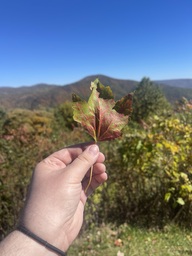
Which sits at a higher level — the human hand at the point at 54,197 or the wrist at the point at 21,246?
the human hand at the point at 54,197

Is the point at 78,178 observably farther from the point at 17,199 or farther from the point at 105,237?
the point at 17,199

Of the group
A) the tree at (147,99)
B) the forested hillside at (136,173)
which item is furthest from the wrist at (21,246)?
the tree at (147,99)

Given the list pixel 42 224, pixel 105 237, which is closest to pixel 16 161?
pixel 105 237

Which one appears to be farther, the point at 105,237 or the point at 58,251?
the point at 105,237

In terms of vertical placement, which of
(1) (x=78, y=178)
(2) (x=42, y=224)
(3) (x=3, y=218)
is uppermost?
(1) (x=78, y=178)

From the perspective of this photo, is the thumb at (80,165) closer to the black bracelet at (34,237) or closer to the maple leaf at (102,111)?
the maple leaf at (102,111)

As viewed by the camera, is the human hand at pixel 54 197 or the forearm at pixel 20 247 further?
the human hand at pixel 54 197

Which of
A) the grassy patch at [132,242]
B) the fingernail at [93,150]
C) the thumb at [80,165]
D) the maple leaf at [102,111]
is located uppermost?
the maple leaf at [102,111]
